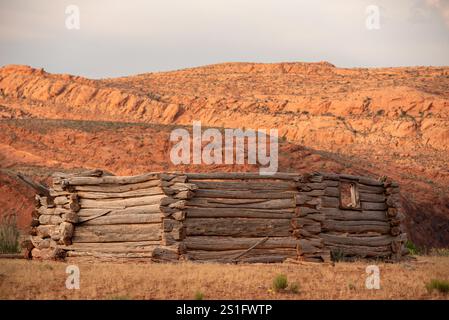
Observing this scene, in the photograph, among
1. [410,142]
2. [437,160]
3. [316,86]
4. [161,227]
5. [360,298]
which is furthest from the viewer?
[316,86]

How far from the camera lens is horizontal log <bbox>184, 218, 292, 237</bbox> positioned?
1316 centimetres

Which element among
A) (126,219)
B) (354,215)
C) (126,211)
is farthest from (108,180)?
(354,215)

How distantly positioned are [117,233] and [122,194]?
86 centimetres

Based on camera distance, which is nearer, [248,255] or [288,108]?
[248,255]

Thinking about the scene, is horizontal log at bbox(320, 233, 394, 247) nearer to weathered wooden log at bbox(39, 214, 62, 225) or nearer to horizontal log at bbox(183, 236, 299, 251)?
horizontal log at bbox(183, 236, 299, 251)

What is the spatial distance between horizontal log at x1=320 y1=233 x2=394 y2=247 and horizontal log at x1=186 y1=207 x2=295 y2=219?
1.25m

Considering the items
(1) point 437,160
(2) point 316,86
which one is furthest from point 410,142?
(2) point 316,86

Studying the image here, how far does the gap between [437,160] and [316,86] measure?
21.6 metres

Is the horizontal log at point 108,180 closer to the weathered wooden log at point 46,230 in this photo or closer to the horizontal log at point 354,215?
the weathered wooden log at point 46,230

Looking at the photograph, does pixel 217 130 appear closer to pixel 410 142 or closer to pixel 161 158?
pixel 161 158

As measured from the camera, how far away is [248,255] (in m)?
13.5

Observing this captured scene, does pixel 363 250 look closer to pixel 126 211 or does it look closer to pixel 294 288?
pixel 126 211

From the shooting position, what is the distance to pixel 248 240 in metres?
13.5
